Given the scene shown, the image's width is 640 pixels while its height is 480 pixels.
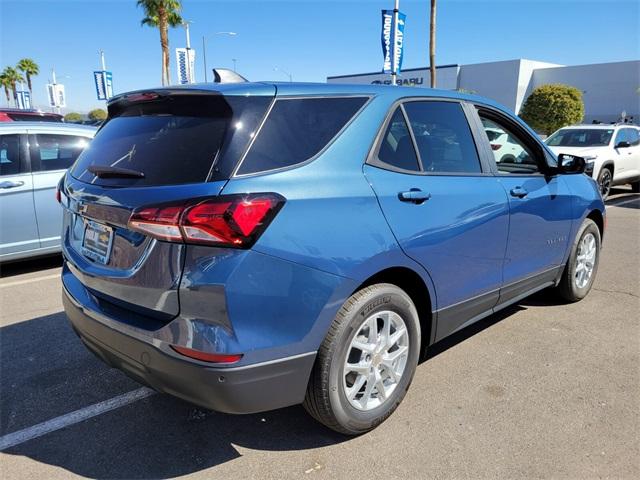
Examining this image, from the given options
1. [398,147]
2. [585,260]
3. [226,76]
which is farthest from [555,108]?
[226,76]

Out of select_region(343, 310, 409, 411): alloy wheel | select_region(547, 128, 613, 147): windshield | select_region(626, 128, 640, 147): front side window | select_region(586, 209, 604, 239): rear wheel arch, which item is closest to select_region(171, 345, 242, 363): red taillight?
select_region(343, 310, 409, 411): alloy wheel

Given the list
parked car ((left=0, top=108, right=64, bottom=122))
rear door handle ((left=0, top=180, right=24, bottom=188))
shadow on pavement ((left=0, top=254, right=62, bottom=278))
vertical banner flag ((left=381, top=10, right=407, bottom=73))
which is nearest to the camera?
rear door handle ((left=0, top=180, right=24, bottom=188))

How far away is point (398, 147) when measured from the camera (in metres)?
2.70

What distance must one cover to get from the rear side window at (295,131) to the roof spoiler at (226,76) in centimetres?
51

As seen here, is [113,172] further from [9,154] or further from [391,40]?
[391,40]

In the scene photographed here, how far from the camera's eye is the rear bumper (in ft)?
6.62

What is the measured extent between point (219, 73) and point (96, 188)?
939mm

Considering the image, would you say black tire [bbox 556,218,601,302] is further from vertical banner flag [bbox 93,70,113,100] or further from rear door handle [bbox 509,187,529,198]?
vertical banner flag [bbox 93,70,113,100]

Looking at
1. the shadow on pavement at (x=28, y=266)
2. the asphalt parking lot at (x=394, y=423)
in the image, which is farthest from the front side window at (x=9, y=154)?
the asphalt parking lot at (x=394, y=423)

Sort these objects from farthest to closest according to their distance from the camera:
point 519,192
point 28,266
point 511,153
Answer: point 28,266, point 511,153, point 519,192

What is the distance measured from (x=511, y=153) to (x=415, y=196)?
1.93 meters

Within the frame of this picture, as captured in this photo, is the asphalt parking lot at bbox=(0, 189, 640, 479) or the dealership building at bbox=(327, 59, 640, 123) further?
the dealership building at bbox=(327, 59, 640, 123)

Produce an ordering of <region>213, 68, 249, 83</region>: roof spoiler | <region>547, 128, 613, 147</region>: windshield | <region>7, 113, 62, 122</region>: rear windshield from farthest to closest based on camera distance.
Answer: <region>547, 128, 613, 147</region>: windshield < <region>7, 113, 62, 122</region>: rear windshield < <region>213, 68, 249, 83</region>: roof spoiler

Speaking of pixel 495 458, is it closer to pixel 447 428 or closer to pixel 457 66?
pixel 447 428
